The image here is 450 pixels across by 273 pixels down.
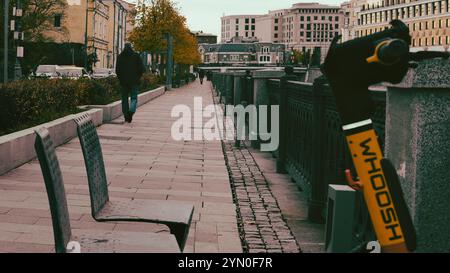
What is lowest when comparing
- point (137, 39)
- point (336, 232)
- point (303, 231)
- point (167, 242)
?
point (303, 231)

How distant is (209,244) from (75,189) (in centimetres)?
278

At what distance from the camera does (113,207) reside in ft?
13.6

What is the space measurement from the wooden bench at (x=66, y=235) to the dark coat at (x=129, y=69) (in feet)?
47.5

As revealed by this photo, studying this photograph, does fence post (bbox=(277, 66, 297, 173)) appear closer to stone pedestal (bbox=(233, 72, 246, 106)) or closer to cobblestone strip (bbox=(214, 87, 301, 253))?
cobblestone strip (bbox=(214, 87, 301, 253))

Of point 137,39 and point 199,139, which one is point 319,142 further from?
point 137,39

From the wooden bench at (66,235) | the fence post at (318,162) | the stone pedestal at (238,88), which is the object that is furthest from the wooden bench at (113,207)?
the stone pedestal at (238,88)

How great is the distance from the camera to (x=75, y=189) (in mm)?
7688

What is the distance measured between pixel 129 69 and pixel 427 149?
14.5 metres

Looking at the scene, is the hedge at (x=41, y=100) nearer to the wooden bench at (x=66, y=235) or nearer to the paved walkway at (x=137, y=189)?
the paved walkway at (x=137, y=189)

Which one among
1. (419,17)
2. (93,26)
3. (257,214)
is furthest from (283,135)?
(419,17)

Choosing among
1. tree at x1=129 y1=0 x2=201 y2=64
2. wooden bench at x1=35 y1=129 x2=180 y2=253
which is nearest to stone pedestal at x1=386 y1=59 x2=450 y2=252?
wooden bench at x1=35 y1=129 x2=180 y2=253

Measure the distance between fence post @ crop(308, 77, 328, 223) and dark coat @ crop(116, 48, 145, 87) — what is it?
11.5 m

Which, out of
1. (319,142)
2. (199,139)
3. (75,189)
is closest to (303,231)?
(319,142)

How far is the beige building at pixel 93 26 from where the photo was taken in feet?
240
